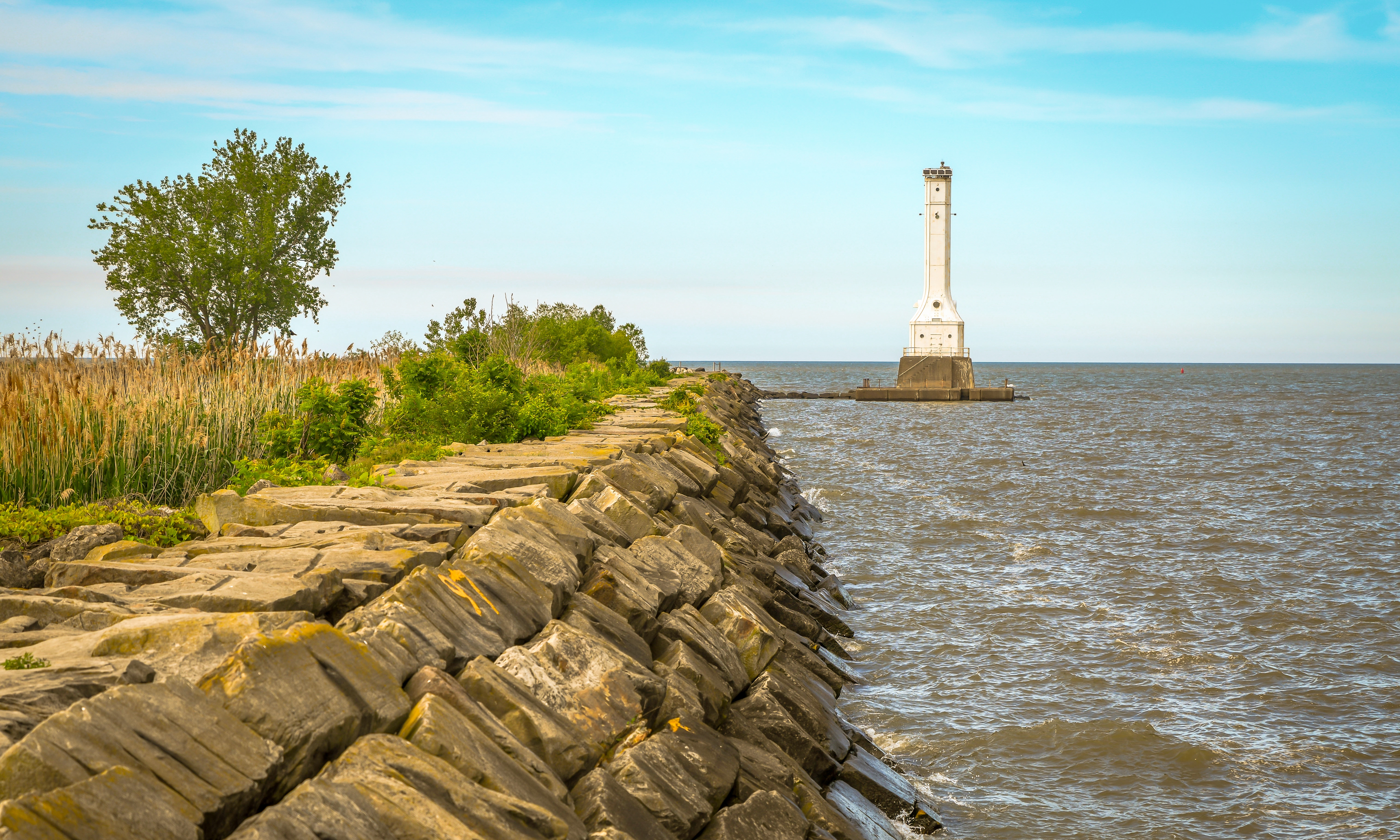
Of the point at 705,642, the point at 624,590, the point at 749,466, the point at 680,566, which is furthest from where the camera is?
the point at 749,466

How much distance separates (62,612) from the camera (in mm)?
4934

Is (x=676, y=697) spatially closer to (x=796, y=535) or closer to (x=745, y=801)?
(x=745, y=801)

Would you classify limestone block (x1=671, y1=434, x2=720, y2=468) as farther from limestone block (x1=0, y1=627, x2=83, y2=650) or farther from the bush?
the bush

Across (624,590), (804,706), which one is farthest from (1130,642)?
(624,590)

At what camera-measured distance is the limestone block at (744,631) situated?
26.8 ft

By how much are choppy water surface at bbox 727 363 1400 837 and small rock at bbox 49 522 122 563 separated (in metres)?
6.42

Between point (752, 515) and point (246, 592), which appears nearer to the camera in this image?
point (246, 592)

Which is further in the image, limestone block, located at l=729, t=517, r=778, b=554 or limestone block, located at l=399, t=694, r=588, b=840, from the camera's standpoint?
limestone block, located at l=729, t=517, r=778, b=554

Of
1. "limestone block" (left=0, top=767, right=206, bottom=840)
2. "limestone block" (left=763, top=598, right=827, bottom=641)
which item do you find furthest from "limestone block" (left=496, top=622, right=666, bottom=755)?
"limestone block" (left=763, top=598, right=827, bottom=641)

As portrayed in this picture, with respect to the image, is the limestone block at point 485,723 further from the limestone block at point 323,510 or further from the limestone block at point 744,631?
the limestone block at point 744,631

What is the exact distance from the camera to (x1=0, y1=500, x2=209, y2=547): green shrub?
670cm

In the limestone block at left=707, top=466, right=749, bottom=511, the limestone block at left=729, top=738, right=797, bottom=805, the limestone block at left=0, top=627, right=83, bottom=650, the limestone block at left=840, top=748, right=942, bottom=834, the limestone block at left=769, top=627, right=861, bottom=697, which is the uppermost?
the limestone block at left=0, top=627, right=83, bottom=650

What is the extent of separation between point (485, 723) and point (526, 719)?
12.3 inches

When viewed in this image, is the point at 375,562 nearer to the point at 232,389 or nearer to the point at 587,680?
the point at 587,680
